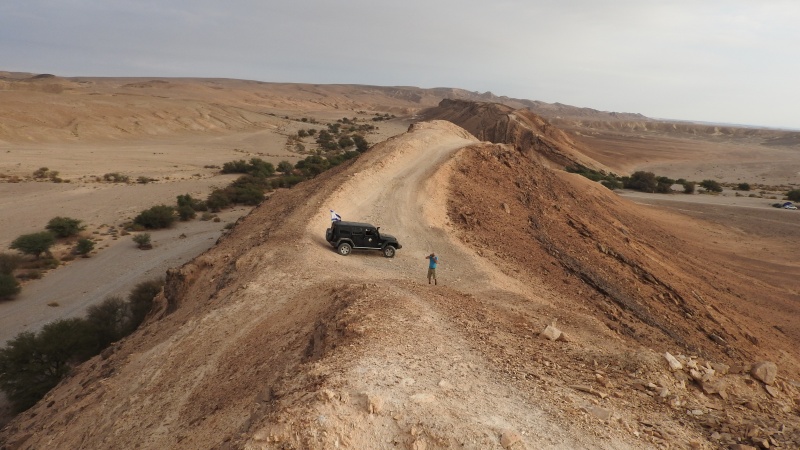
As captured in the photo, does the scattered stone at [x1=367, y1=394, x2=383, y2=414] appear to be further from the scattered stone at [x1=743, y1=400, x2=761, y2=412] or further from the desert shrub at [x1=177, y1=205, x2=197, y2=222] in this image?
the desert shrub at [x1=177, y1=205, x2=197, y2=222]

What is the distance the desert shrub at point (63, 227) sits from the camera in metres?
30.6

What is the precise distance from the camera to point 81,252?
28.3m

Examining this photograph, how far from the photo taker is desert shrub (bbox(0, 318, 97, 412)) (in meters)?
14.9

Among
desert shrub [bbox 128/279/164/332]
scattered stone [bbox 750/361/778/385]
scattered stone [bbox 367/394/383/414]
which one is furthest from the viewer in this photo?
desert shrub [bbox 128/279/164/332]

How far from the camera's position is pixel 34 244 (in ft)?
89.0

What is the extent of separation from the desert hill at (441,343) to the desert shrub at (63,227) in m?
16.0

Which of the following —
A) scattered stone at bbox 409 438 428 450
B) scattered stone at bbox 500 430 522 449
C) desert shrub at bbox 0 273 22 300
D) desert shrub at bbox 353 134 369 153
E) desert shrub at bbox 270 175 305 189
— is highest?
desert shrub at bbox 353 134 369 153

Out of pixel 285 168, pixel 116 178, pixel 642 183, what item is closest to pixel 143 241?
pixel 116 178

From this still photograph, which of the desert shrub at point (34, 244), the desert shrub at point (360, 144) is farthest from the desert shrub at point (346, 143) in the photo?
the desert shrub at point (34, 244)

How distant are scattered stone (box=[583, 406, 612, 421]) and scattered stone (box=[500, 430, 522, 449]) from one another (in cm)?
158

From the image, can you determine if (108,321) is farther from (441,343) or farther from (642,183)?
(642,183)

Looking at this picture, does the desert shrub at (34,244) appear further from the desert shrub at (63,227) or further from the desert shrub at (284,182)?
the desert shrub at (284,182)

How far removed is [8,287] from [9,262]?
359cm

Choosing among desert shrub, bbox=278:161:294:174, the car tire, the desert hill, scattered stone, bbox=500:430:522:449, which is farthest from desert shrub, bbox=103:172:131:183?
scattered stone, bbox=500:430:522:449
